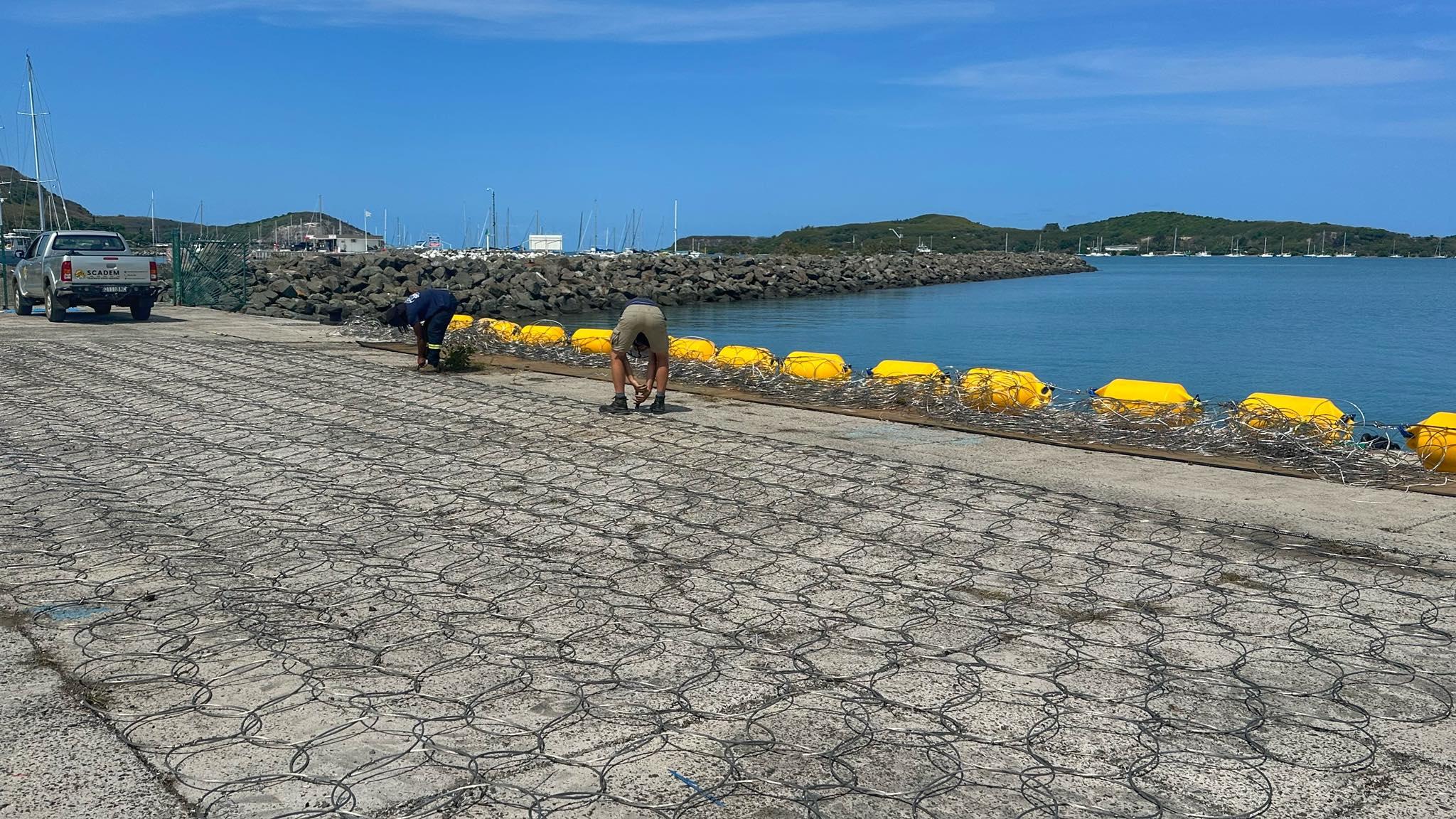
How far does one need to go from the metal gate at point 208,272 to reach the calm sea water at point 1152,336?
9.53 metres

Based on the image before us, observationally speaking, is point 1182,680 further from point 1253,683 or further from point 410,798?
point 410,798

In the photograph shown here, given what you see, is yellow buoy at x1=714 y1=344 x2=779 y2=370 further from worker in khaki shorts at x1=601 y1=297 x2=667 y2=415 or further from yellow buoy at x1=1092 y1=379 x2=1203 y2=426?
yellow buoy at x1=1092 y1=379 x2=1203 y2=426

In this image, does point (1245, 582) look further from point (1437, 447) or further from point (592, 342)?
point (592, 342)

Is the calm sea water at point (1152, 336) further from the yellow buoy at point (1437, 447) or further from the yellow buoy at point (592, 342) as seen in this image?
the yellow buoy at point (1437, 447)

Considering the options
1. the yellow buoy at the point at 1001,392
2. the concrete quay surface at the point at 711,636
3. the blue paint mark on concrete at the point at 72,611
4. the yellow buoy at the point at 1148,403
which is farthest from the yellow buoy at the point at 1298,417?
the blue paint mark on concrete at the point at 72,611

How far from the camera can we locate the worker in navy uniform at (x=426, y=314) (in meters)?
12.8

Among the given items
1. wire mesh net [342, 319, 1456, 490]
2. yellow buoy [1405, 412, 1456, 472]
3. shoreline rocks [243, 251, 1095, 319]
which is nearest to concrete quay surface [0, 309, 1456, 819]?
wire mesh net [342, 319, 1456, 490]

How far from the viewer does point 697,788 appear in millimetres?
3277

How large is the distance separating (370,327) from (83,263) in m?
5.35

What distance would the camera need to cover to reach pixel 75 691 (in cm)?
386

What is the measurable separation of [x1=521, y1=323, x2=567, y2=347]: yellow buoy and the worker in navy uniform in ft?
10.3

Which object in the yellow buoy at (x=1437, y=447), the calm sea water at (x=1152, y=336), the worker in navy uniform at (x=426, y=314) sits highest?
the worker in navy uniform at (x=426, y=314)

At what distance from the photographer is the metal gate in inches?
1017

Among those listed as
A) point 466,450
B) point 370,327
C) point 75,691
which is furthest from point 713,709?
point 370,327
